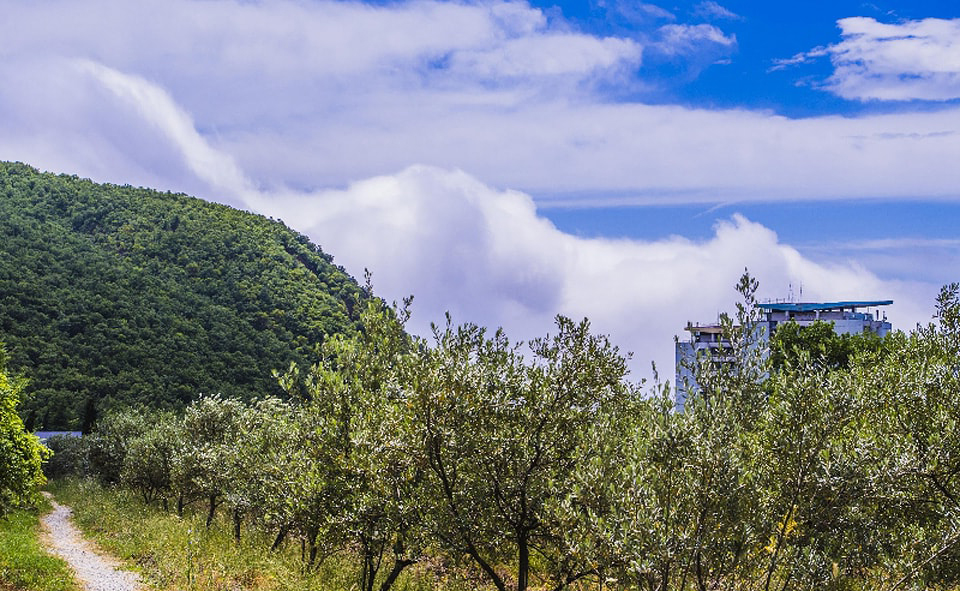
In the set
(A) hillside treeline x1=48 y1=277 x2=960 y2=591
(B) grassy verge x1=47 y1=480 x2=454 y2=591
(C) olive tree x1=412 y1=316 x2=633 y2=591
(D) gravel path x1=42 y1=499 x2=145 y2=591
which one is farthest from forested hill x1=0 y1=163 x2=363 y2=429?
(C) olive tree x1=412 y1=316 x2=633 y2=591

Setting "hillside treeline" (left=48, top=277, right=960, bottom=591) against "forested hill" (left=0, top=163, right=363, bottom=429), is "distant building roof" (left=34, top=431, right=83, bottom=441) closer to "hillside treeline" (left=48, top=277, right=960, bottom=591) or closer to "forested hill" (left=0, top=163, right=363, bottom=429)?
"forested hill" (left=0, top=163, right=363, bottom=429)

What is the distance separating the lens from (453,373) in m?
11.5

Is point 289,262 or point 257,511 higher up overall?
point 289,262

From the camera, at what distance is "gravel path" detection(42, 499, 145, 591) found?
23.5 m

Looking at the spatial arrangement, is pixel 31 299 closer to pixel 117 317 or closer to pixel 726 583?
pixel 117 317

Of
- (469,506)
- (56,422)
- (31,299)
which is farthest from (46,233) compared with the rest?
(469,506)

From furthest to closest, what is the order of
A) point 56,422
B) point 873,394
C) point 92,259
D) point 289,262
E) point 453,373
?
point 289,262
point 92,259
point 56,422
point 453,373
point 873,394

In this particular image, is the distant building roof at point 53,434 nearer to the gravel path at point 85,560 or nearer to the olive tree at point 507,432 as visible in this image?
the gravel path at point 85,560

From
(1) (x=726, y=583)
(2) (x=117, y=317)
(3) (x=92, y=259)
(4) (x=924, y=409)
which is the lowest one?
(1) (x=726, y=583)

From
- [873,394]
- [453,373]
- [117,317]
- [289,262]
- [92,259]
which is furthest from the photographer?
[289,262]

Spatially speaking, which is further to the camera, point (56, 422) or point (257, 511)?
point (56, 422)

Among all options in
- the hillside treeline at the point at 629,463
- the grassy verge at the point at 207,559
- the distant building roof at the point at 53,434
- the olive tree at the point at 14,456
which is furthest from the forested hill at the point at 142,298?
the hillside treeline at the point at 629,463

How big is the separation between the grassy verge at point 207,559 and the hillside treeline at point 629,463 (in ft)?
6.29

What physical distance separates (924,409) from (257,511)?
22.4 metres
